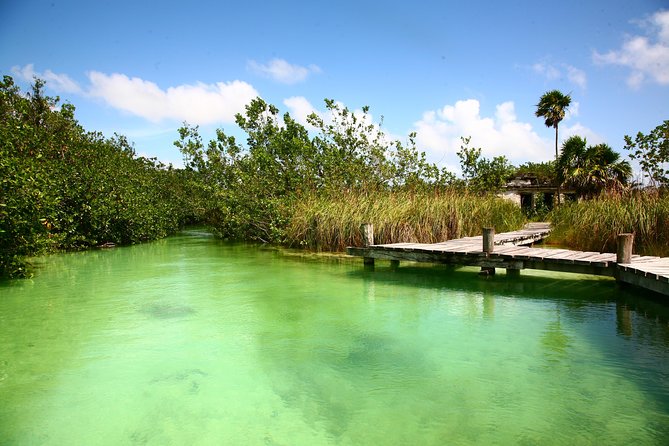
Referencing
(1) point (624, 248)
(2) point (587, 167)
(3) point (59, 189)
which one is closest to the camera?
(1) point (624, 248)

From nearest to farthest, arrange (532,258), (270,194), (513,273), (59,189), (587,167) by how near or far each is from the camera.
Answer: (532,258)
(513,273)
(59,189)
(270,194)
(587,167)

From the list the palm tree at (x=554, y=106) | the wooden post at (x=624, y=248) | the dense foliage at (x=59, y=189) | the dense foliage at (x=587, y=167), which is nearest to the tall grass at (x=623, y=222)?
the wooden post at (x=624, y=248)

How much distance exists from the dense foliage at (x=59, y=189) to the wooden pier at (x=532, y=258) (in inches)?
234

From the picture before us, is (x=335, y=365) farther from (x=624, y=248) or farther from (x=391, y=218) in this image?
(x=391, y=218)

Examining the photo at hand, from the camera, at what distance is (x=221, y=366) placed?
438 cm

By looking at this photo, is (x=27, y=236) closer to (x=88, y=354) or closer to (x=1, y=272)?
(x=1, y=272)

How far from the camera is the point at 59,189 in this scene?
41.2 ft

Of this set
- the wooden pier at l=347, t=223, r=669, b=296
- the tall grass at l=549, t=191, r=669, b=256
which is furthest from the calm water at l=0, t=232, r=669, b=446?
the tall grass at l=549, t=191, r=669, b=256

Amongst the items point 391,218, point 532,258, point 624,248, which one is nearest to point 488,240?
point 532,258

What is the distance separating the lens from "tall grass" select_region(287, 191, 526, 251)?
11.2 meters

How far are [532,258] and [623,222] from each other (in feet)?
10.7

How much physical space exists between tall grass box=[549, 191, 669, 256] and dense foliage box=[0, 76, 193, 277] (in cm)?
1067

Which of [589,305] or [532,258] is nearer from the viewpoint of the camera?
[589,305]

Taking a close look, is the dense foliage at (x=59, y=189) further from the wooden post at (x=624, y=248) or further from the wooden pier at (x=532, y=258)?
the wooden post at (x=624, y=248)
